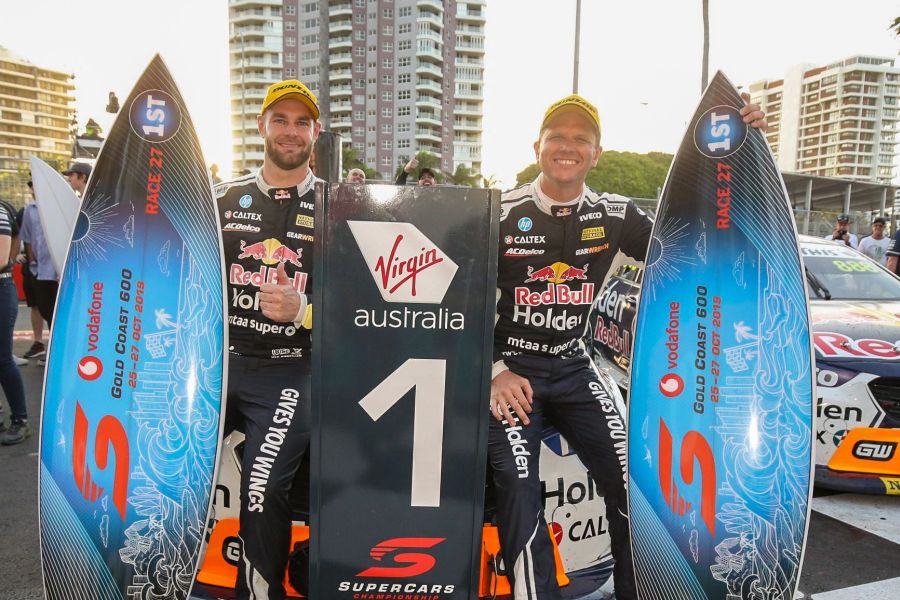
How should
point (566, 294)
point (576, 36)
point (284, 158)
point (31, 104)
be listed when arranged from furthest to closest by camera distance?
point (31, 104) < point (576, 36) < point (284, 158) < point (566, 294)

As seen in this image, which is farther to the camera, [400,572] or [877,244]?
[877,244]

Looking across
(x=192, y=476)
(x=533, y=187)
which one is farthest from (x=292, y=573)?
(x=533, y=187)

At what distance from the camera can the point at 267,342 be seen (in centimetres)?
227

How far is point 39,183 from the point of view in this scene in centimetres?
262

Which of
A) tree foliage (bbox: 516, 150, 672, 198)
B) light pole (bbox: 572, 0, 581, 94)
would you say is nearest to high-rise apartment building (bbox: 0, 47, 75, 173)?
tree foliage (bbox: 516, 150, 672, 198)

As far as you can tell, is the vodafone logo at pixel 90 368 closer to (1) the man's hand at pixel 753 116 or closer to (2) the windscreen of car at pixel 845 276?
(1) the man's hand at pixel 753 116

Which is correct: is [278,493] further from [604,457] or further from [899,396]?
[899,396]

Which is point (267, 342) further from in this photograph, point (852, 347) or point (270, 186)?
point (852, 347)

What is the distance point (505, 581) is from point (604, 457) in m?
0.53

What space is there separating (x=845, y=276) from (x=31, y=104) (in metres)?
157

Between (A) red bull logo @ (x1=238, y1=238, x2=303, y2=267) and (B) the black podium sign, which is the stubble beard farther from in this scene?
(B) the black podium sign

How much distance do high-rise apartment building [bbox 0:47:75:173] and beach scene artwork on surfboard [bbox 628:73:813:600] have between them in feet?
452

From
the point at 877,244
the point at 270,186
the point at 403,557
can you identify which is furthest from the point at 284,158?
the point at 877,244

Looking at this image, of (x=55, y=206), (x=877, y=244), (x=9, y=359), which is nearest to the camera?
(x=55, y=206)
